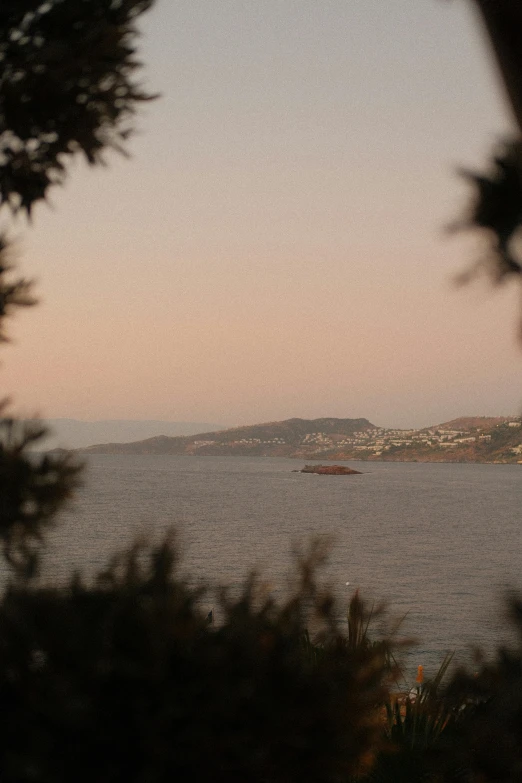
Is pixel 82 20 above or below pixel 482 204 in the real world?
above

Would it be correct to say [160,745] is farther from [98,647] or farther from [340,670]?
[340,670]

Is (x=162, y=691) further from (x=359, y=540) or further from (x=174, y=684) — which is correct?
(x=359, y=540)

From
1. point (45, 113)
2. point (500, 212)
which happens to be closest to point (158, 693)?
point (500, 212)

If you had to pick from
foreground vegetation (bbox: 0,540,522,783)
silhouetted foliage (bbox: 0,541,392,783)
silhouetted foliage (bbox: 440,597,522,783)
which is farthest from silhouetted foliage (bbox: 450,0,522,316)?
silhouetted foliage (bbox: 0,541,392,783)

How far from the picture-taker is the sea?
36000mm

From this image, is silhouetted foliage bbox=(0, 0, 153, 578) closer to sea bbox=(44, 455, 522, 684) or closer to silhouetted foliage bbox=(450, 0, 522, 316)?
sea bbox=(44, 455, 522, 684)

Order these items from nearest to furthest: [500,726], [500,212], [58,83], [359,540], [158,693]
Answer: [500,726] < [500,212] < [158,693] < [58,83] < [359,540]

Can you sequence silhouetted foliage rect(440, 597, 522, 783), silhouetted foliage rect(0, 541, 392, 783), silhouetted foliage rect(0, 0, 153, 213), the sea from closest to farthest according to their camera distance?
silhouetted foliage rect(440, 597, 522, 783), silhouetted foliage rect(0, 541, 392, 783), silhouetted foliage rect(0, 0, 153, 213), the sea

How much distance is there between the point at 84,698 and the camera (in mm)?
4105

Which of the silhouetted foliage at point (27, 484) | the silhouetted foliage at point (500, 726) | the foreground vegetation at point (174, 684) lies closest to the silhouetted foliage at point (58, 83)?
the silhouetted foliage at point (27, 484)

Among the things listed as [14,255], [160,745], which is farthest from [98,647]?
[14,255]

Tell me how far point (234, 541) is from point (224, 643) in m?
61.0

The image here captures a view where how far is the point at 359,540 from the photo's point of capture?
69.2 m

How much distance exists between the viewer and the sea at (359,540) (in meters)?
36.0
